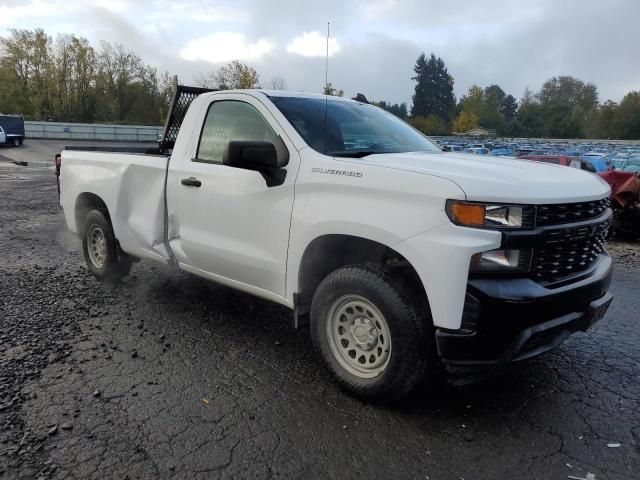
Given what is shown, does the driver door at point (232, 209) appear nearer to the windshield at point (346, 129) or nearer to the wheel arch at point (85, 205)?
the windshield at point (346, 129)

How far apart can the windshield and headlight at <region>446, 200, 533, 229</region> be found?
3.48ft

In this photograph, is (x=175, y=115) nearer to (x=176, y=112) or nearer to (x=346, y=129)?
(x=176, y=112)

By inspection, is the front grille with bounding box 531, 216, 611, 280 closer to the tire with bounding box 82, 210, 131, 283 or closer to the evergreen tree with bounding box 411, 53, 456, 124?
the tire with bounding box 82, 210, 131, 283

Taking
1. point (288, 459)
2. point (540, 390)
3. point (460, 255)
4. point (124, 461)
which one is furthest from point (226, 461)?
point (540, 390)

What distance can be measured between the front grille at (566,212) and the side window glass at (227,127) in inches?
78.1

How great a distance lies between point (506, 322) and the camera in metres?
2.79

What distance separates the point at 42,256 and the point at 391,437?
590 centimetres

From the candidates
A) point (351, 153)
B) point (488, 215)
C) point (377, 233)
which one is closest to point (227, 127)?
point (351, 153)

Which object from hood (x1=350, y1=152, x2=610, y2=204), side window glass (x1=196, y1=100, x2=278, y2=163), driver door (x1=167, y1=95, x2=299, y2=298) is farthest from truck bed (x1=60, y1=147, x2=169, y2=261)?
hood (x1=350, y1=152, x2=610, y2=204)

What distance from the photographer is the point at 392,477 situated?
265 cm

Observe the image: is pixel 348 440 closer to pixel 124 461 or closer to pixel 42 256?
pixel 124 461

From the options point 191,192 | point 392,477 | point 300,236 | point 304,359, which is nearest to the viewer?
point 392,477

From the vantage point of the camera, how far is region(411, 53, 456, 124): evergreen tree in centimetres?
9994

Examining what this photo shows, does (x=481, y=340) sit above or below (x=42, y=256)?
above
